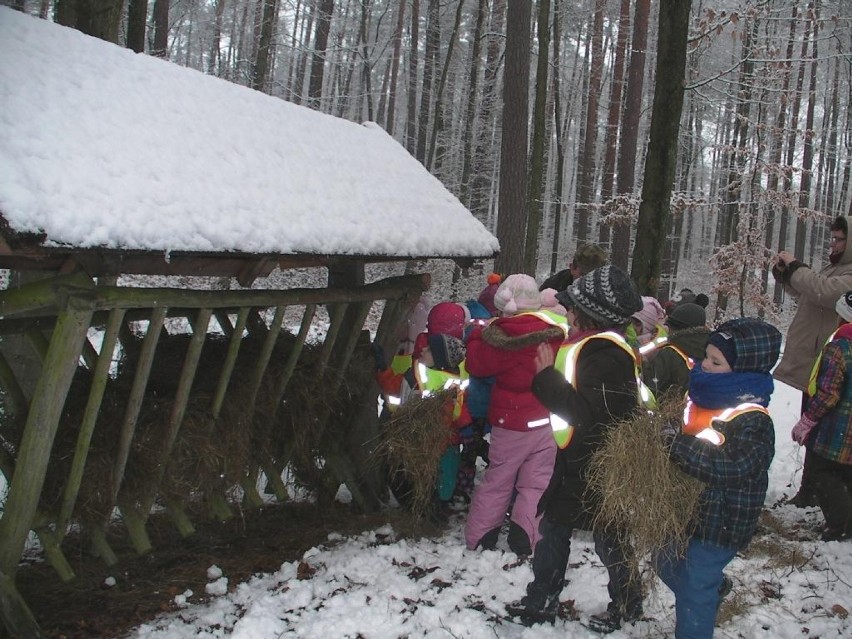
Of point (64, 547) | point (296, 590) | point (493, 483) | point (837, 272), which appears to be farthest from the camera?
point (837, 272)

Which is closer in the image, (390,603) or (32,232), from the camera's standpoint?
(32,232)

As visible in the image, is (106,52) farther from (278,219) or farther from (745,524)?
(745,524)

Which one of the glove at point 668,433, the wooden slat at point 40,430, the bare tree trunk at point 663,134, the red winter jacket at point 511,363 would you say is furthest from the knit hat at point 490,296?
the wooden slat at point 40,430

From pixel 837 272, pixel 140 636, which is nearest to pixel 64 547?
pixel 140 636

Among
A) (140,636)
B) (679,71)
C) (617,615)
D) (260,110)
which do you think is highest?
(679,71)

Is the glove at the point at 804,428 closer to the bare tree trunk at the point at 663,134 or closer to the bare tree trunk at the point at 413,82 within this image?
the bare tree trunk at the point at 663,134

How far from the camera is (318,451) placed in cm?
510

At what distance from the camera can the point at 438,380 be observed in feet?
16.3

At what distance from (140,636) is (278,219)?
7.52 ft

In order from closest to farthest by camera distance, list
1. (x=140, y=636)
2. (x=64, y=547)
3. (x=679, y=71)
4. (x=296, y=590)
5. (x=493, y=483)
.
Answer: (x=140, y=636), (x=296, y=590), (x=64, y=547), (x=493, y=483), (x=679, y=71)

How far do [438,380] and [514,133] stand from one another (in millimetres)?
6076

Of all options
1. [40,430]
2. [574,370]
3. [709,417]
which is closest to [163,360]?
[40,430]

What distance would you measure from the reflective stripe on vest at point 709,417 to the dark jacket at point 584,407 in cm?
27

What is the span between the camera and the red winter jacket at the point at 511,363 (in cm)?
424
